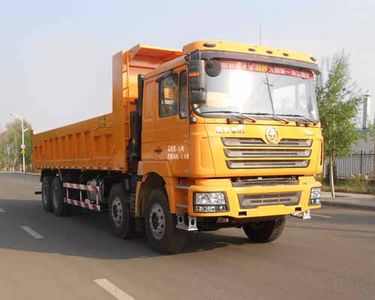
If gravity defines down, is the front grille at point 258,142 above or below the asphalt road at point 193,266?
above

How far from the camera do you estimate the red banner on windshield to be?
7.70 metres

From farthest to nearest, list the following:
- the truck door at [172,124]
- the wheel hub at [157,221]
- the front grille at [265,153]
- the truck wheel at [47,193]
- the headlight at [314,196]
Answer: the truck wheel at [47,193] < the headlight at [314,196] < the wheel hub at [157,221] < the truck door at [172,124] < the front grille at [265,153]

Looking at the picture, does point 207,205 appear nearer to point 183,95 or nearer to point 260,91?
point 183,95

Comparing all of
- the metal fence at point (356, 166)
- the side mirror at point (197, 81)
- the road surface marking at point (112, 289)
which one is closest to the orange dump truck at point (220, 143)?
the side mirror at point (197, 81)

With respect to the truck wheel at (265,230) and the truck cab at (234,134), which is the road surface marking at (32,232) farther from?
the truck wheel at (265,230)

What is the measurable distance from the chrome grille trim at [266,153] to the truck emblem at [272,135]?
6.0 inches

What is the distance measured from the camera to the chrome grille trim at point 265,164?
24.6ft

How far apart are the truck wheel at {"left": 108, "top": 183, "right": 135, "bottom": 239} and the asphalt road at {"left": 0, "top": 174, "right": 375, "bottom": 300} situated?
0.19m

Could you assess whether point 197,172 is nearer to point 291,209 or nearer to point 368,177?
point 291,209

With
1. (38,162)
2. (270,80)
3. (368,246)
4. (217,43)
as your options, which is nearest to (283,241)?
(368,246)

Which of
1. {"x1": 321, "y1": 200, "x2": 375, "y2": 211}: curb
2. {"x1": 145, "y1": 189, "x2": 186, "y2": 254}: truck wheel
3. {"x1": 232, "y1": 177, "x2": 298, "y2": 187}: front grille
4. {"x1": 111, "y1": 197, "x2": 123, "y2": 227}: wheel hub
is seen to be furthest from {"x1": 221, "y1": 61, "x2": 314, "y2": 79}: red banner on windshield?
{"x1": 321, "y1": 200, "x2": 375, "y2": 211}: curb

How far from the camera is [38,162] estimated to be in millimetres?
16391

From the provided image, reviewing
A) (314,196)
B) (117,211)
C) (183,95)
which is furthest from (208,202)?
(117,211)

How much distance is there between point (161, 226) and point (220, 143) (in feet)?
5.95
